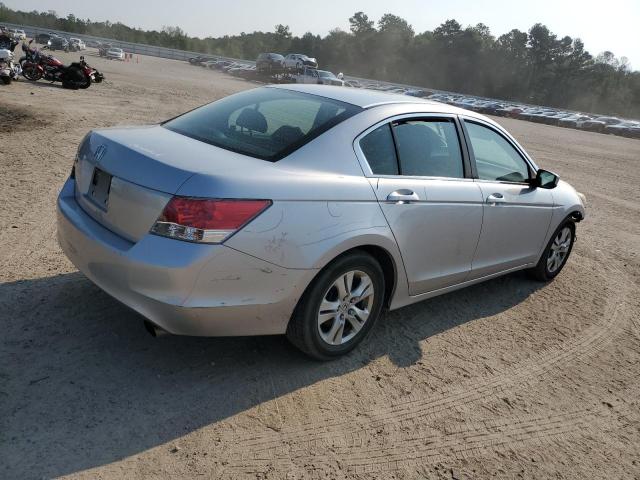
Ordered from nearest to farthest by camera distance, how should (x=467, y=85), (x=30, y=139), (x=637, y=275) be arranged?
(x=637, y=275) < (x=30, y=139) < (x=467, y=85)

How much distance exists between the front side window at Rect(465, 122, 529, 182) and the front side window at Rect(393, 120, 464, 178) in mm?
235

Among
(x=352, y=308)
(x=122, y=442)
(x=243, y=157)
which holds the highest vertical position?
(x=243, y=157)

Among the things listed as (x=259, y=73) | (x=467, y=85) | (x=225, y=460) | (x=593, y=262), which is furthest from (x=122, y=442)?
(x=467, y=85)

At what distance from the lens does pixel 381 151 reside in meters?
3.71

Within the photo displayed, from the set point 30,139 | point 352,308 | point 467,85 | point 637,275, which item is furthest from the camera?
point 467,85

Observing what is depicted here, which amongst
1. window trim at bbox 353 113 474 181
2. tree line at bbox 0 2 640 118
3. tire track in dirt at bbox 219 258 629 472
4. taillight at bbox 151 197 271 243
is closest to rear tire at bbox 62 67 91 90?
window trim at bbox 353 113 474 181

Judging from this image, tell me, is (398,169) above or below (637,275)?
above

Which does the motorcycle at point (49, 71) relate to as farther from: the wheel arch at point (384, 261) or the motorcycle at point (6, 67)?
the wheel arch at point (384, 261)

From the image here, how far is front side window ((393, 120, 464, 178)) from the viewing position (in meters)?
3.87

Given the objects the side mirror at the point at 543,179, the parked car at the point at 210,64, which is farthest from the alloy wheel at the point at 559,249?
the parked car at the point at 210,64

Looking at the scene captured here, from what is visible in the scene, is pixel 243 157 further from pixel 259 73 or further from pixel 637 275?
pixel 259 73

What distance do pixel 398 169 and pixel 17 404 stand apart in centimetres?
261

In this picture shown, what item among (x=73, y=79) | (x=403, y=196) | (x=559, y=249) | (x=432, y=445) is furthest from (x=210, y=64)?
(x=432, y=445)

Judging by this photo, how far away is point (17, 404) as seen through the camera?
287 centimetres
